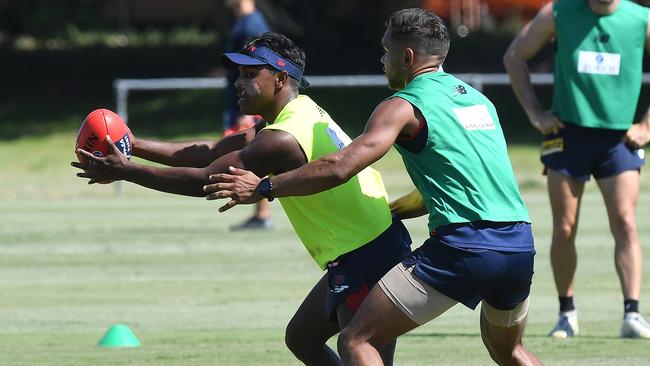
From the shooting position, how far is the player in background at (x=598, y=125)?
9.59m

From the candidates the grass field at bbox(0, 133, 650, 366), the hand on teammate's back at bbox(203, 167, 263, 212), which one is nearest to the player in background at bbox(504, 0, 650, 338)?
the grass field at bbox(0, 133, 650, 366)

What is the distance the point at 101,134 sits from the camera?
687 cm

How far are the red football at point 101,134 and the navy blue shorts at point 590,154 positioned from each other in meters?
3.54

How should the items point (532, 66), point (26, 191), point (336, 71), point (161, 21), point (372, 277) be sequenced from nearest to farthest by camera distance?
point (372, 277) < point (26, 191) < point (532, 66) < point (336, 71) < point (161, 21)

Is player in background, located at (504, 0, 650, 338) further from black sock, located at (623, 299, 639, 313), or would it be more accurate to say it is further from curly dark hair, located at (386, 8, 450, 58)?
curly dark hair, located at (386, 8, 450, 58)

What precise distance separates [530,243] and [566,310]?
3465mm

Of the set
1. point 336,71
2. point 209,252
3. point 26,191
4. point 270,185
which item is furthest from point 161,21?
point 270,185

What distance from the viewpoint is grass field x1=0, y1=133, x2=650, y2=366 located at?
900 cm

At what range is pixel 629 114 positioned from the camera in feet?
31.7

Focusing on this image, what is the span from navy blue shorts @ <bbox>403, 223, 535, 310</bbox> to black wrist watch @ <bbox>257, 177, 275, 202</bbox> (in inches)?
25.8

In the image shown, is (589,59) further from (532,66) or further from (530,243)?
(532,66)

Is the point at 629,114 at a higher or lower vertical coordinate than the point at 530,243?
lower

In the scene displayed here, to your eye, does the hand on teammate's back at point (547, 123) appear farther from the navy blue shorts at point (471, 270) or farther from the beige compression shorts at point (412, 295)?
the beige compression shorts at point (412, 295)

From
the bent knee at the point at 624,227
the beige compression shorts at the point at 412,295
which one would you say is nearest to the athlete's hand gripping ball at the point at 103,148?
the beige compression shorts at the point at 412,295
